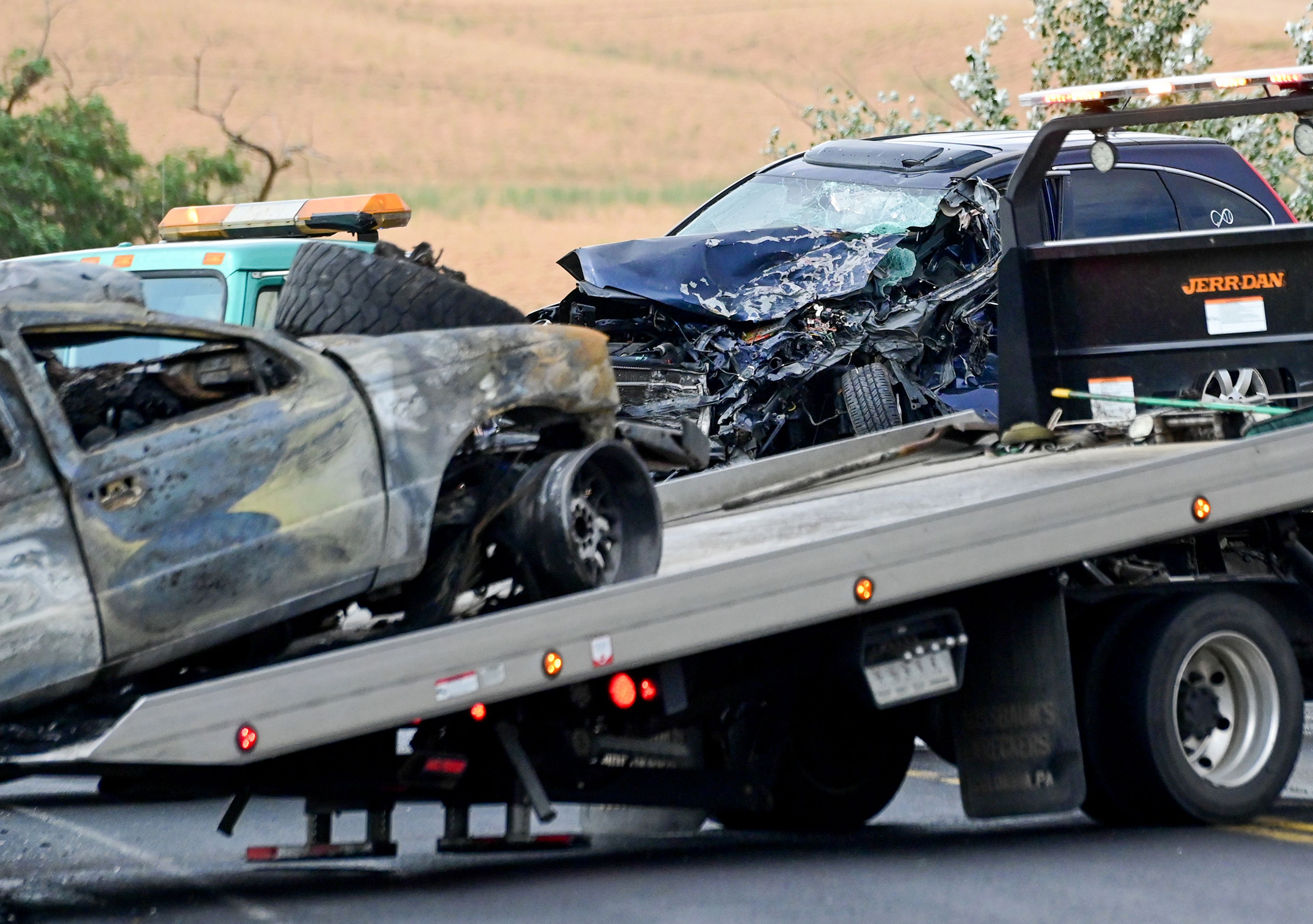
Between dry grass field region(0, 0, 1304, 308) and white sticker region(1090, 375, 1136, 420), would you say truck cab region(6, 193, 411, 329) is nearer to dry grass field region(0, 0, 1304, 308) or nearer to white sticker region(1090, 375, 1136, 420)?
white sticker region(1090, 375, 1136, 420)

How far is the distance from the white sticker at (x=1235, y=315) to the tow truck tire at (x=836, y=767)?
232 cm

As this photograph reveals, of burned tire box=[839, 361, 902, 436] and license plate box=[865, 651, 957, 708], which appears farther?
burned tire box=[839, 361, 902, 436]

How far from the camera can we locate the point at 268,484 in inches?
208

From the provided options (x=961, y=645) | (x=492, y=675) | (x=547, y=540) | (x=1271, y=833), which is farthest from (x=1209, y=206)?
(x=492, y=675)

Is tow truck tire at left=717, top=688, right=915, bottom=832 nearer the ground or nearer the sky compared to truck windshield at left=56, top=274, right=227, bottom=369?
nearer the ground

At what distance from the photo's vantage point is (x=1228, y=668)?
6688mm

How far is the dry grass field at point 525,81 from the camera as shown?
54156mm

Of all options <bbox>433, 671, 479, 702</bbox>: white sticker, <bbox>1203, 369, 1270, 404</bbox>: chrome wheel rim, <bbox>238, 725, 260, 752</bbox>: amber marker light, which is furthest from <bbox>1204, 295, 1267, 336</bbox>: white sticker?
<bbox>238, 725, 260, 752</bbox>: amber marker light

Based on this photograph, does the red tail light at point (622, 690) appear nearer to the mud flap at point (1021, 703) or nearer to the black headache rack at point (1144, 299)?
the mud flap at point (1021, 703)

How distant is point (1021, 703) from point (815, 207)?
5.47 meters

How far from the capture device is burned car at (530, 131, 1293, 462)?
33.1 feet

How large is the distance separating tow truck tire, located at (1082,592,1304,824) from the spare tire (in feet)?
8.40

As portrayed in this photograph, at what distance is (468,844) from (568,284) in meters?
39.1

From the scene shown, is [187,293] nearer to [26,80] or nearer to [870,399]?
[870,399]
